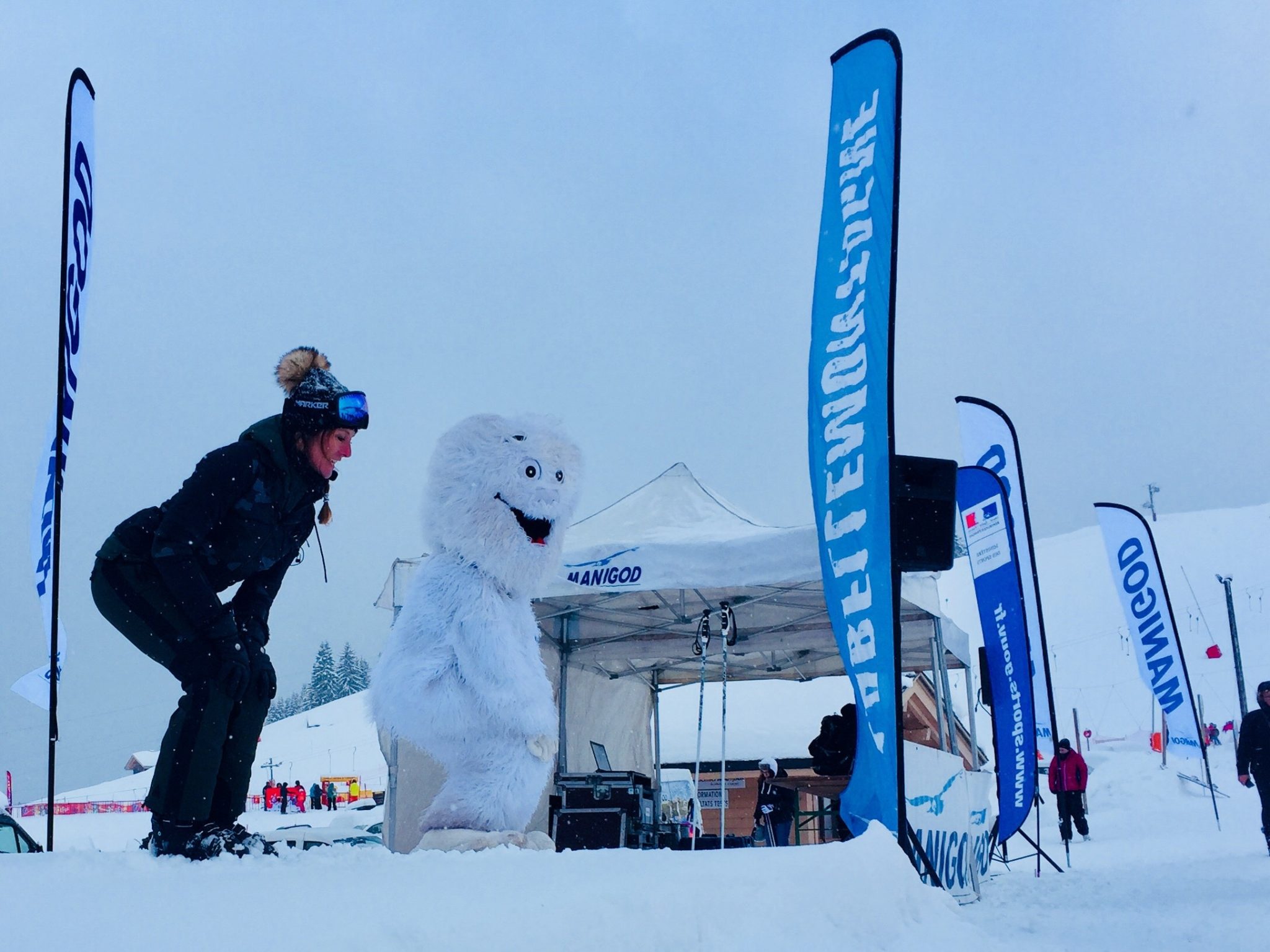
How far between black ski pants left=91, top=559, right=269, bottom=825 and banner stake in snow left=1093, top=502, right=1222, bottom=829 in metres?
10.0

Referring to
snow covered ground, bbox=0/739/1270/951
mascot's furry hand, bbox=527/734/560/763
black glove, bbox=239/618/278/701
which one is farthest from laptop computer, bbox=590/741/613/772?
black glove, bbox=239/618/278/701

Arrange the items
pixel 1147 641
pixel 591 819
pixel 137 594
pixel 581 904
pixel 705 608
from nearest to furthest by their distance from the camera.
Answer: pixel 581 904
pixel 137 594
pixel 591 819
pixel 705 608
pixel 1147 641

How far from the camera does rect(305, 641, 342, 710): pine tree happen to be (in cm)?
7381

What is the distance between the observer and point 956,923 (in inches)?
130

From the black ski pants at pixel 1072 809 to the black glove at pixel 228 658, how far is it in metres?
10.6

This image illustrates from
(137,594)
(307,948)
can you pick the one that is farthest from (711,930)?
(137,594)

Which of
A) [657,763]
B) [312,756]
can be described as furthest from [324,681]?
[657,763]

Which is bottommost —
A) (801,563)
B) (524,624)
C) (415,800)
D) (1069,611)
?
(415,800)

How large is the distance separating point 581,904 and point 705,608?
645 centimetres

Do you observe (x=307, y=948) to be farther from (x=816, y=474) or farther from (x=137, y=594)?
(x=816, y=474)

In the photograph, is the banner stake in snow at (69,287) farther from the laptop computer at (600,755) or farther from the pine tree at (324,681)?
the pine tree at (324,681)

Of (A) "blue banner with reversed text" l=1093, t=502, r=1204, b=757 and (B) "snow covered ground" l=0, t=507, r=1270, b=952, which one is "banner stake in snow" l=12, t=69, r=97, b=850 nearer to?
(B) "snow covered ground" l=0, t=507, r=1270, b=952

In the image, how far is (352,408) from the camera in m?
3.06

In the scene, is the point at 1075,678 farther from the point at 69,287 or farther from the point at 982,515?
the point at 69,287
